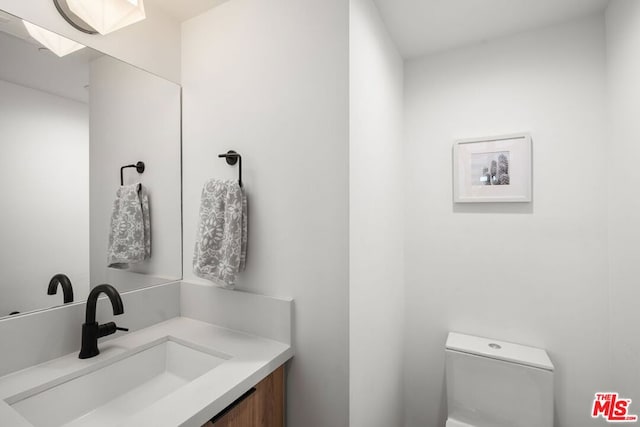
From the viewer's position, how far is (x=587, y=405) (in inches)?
56.8

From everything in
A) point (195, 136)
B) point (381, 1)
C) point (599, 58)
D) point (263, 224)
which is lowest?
point (263, 224)

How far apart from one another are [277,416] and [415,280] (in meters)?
1.12

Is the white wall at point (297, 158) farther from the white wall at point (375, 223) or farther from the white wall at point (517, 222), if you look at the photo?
the white wall at point (517, 222)

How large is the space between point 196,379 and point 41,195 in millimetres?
851

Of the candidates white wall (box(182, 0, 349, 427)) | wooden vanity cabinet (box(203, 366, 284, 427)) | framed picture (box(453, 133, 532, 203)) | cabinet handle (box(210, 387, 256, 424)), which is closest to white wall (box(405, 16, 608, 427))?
framed picture (box(453, 133, 532, 203))

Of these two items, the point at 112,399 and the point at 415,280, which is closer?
the point at 112,399

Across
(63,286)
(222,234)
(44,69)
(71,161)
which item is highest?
(44,69)

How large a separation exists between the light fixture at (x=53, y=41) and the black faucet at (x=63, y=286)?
83 centimetres

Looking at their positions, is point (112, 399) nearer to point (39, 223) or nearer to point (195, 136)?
point (39, 223)

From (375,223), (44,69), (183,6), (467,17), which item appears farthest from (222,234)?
(467,17)

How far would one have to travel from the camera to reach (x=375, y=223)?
1354 millimetres

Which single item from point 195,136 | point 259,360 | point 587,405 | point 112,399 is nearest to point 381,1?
point 195,136

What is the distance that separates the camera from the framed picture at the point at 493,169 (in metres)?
1.54

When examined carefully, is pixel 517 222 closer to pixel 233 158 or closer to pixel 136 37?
pixel 233 158
